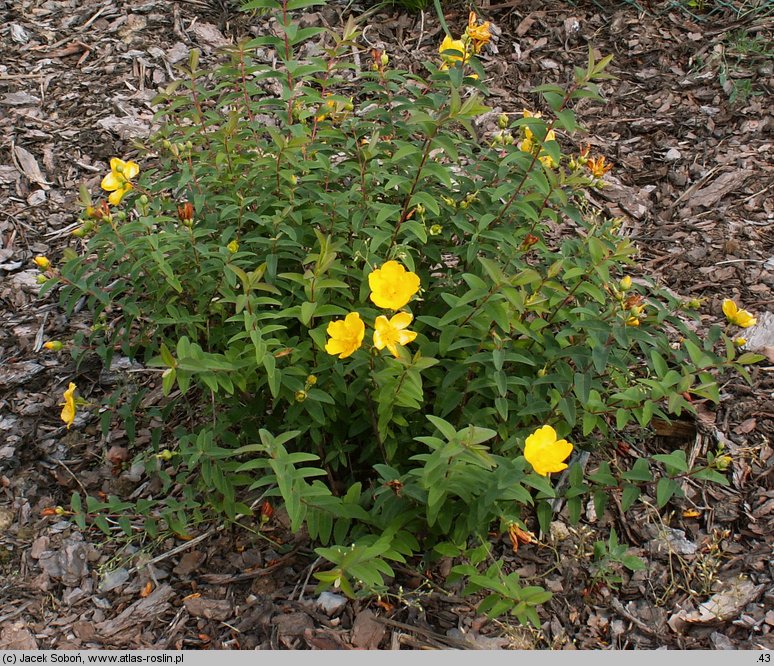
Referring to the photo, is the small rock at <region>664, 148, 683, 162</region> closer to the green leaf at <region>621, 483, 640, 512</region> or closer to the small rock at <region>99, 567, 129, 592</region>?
the green leaf at <region>621, 483, 640, 512</region>

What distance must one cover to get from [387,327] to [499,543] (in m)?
1.07

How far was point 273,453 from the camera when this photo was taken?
2.20 m

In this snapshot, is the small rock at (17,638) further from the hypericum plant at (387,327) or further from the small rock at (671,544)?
the small rock at (671,544)

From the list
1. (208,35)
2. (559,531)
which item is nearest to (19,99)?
(208,35)

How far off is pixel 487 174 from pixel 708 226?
5.63ft

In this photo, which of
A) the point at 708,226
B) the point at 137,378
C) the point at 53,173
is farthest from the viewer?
the point at 53,173

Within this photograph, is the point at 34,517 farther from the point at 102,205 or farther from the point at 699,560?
the point at 699,560

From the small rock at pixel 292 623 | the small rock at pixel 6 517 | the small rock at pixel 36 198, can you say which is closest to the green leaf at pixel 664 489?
the small rock at pixel 292 623

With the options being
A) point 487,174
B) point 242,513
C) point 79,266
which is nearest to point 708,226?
point 487,174

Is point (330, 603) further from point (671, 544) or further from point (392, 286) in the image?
point (671, 544)

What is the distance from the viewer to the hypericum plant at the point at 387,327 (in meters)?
2.27

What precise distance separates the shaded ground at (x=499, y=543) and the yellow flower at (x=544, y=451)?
64cm

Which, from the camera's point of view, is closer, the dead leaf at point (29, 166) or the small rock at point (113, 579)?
the small rock at point (113, 579)

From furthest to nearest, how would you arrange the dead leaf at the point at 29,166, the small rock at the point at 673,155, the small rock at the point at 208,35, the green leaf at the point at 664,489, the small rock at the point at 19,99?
the small rock at the point at 208,35 → the small rock at the point at 19,99 → the small rock at the point at 673,155 → the dead leaf at the point at 29,166 → the green leaf at the point at 664,489
